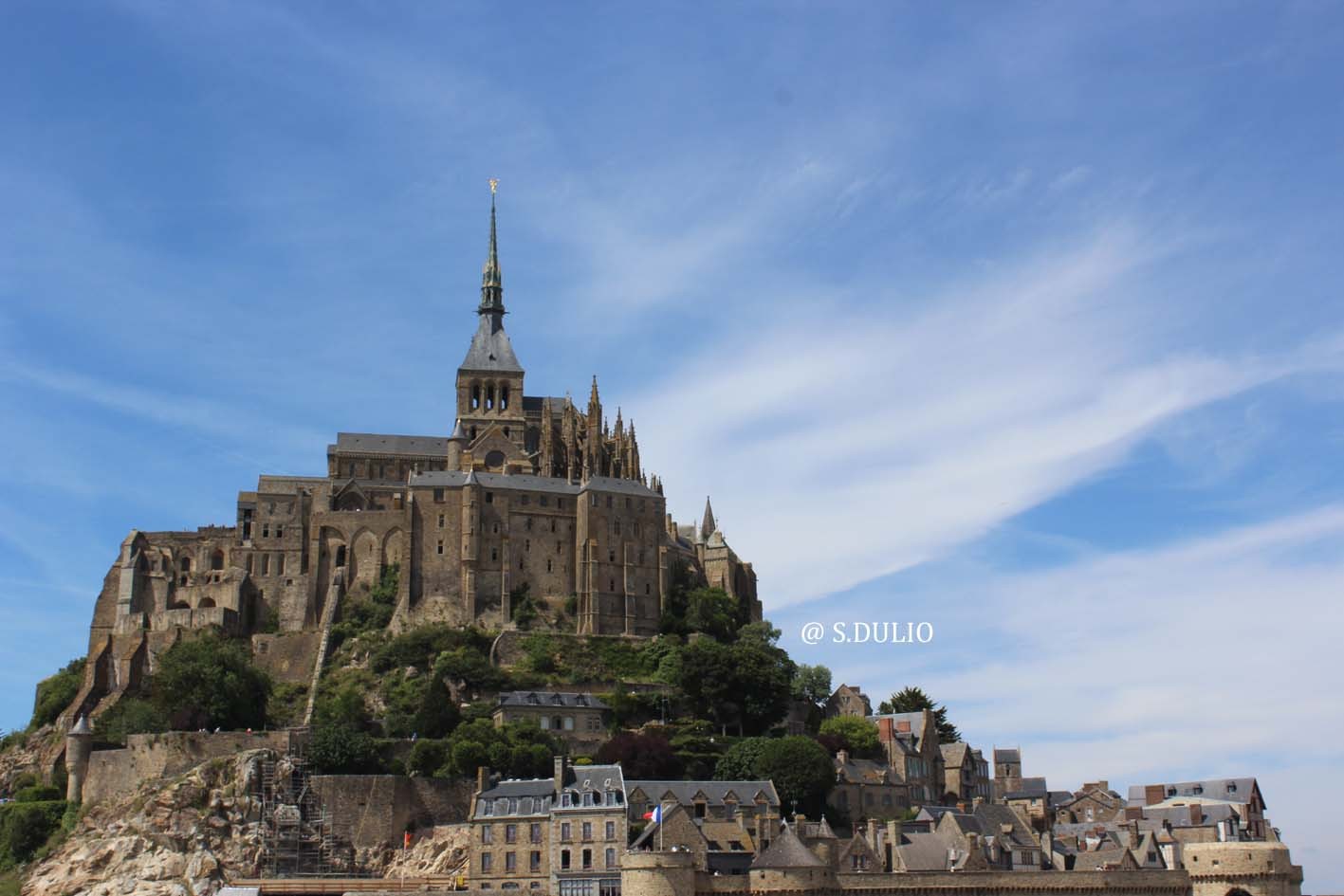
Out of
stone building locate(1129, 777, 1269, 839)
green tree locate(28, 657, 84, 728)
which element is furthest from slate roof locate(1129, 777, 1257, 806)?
green tree locate(28, 657, 84, 728)

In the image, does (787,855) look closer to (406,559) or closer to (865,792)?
(865,792)

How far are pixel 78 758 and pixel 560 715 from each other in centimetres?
2204

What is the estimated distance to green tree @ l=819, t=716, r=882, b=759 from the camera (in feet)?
262

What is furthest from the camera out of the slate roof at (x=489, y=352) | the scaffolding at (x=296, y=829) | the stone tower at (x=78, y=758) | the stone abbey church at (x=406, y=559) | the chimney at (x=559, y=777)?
the slate roof at (x=489, y=352)

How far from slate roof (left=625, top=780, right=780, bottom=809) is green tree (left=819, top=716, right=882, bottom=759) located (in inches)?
550

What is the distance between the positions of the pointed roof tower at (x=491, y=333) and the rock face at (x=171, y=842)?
42809mm

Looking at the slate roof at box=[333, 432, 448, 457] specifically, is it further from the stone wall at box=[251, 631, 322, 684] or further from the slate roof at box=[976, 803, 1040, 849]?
the slate roof at box=[976, 803, 1040, 849]

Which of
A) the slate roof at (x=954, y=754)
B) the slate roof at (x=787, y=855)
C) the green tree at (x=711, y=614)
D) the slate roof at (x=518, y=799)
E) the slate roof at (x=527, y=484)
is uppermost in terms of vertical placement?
the slate roof at (x=527, y=484)

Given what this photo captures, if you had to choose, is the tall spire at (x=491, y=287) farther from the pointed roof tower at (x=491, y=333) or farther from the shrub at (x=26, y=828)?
the shrub at (x=26, y=828)

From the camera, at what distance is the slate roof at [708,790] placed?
206 feet

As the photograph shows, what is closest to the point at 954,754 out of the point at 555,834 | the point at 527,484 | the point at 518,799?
the point at 527,484

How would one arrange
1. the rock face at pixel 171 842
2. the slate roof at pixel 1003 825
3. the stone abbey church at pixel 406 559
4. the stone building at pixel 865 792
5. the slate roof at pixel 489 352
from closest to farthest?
the rock face at pixel 171 842 < the slate roof at pixel 1003 825 < the stone building at pixel 865 792 < the stone abbey church at pixel 406 559 < the slate roof at pixel 489 352

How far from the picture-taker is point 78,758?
72.6 meters

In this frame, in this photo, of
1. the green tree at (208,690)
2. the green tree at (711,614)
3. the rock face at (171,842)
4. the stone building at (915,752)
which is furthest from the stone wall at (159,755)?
the stone building at (915,752)
